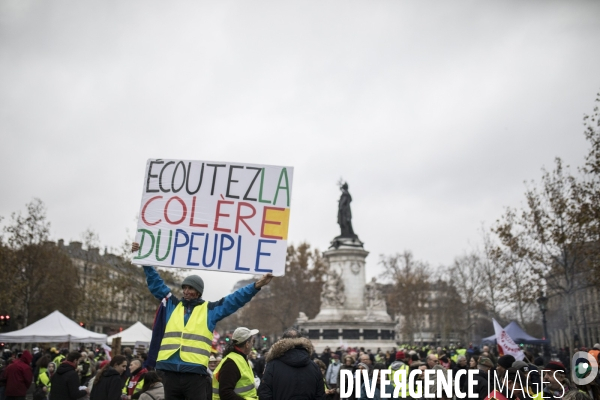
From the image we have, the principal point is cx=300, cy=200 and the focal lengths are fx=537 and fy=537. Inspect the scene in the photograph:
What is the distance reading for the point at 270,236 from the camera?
6445mm

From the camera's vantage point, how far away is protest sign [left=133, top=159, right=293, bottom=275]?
6.30 metres

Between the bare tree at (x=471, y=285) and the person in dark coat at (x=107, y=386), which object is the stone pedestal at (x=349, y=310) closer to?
the bare tree at (x=471, y=285)

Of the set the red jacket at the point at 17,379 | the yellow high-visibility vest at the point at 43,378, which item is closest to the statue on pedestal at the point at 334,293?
the yellow high-visibility vest at the point at 43,378

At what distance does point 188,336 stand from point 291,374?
1094 mm

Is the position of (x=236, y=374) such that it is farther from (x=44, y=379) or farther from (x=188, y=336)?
(x=44, y=379)

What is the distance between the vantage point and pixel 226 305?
560cm

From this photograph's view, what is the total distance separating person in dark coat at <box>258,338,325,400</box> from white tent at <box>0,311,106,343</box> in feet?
61.1

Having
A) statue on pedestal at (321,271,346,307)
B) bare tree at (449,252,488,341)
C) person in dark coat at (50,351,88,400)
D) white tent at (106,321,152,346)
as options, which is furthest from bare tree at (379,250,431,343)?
person in dark coat at (50,351,88,400)

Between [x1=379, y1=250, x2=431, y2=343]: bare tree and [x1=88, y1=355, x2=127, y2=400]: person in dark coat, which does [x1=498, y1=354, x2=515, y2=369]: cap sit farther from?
[x1=379, y1=250, x2=431, y2=343]: bare tree

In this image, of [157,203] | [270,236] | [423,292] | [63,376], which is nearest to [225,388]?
[270,236]

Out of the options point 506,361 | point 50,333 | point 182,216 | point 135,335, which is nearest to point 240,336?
point 182,216

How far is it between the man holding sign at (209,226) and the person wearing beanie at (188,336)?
12 millimetres

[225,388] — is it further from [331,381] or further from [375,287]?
[375,287]

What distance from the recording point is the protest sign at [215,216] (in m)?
6.30
